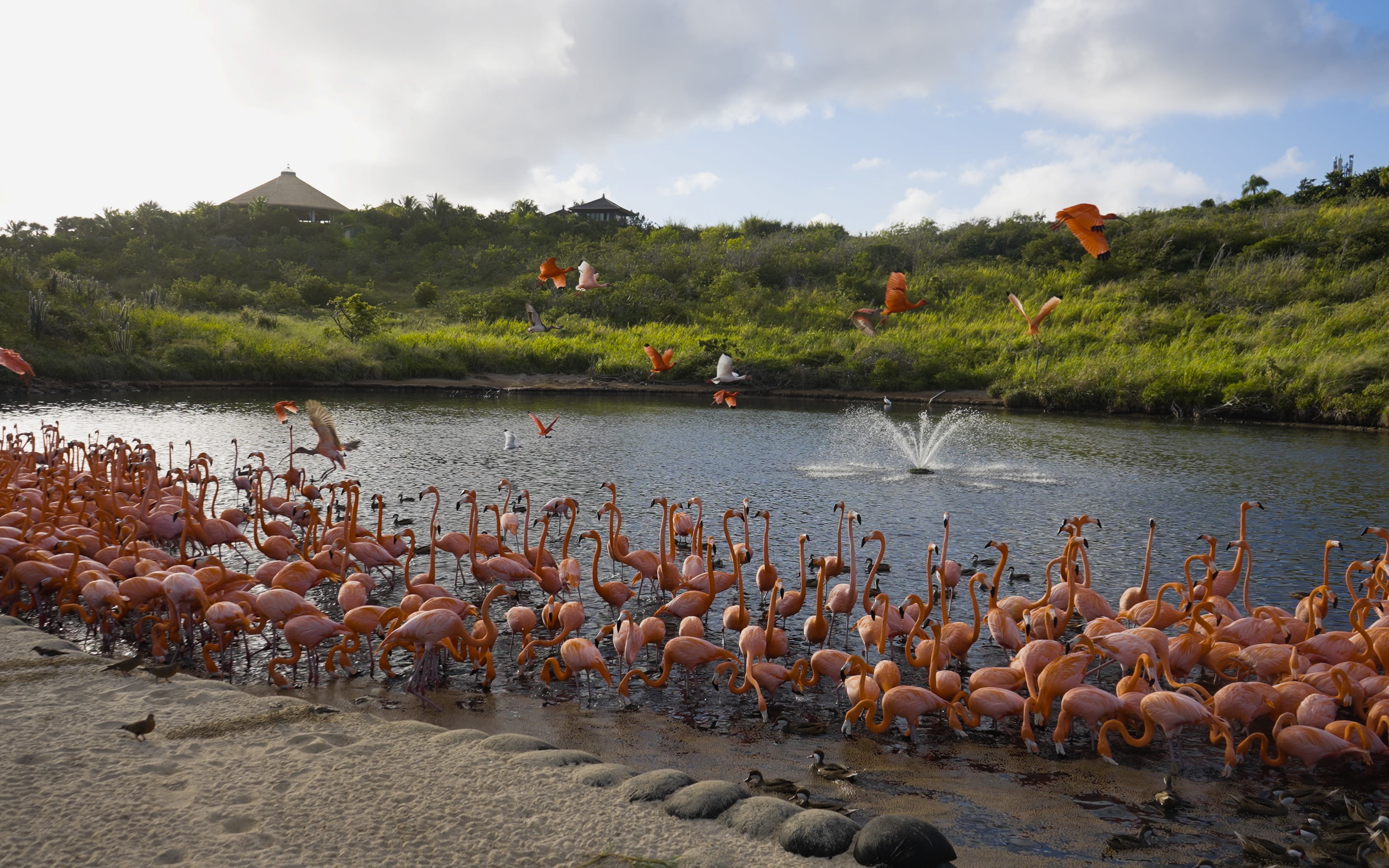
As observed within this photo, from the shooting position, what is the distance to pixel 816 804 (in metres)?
4.48

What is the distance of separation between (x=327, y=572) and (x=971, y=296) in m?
38.3

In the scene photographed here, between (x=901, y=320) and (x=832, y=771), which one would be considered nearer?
(x=832, y=771)

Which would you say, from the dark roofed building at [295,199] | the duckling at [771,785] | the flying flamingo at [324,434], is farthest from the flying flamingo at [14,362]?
the dark roofed building at [295,199]

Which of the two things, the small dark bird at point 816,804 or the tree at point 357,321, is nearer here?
the small dark bird at point 816,804

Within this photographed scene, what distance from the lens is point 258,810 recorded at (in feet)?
12.7

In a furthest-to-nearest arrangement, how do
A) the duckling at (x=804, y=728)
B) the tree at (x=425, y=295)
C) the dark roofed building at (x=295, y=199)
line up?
the dark roofed building at (x=295, y=199) < the tree at (x=425, y=295) < the duckling at (x=804, y=728)

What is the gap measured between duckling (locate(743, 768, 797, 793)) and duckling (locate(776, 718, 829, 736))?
91 cm

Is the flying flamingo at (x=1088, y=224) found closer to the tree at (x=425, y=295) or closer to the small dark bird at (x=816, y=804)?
the small dark bird at (x=816, y=804)

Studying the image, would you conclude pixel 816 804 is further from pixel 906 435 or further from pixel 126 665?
pixel 906 435

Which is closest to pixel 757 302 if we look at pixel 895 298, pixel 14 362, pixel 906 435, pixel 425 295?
pixel 425 295

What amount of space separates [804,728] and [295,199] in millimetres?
64442

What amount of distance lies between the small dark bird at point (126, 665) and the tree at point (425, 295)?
4173cm

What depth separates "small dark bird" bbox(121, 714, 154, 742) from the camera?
4473 millimetres

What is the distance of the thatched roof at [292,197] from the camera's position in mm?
59062
